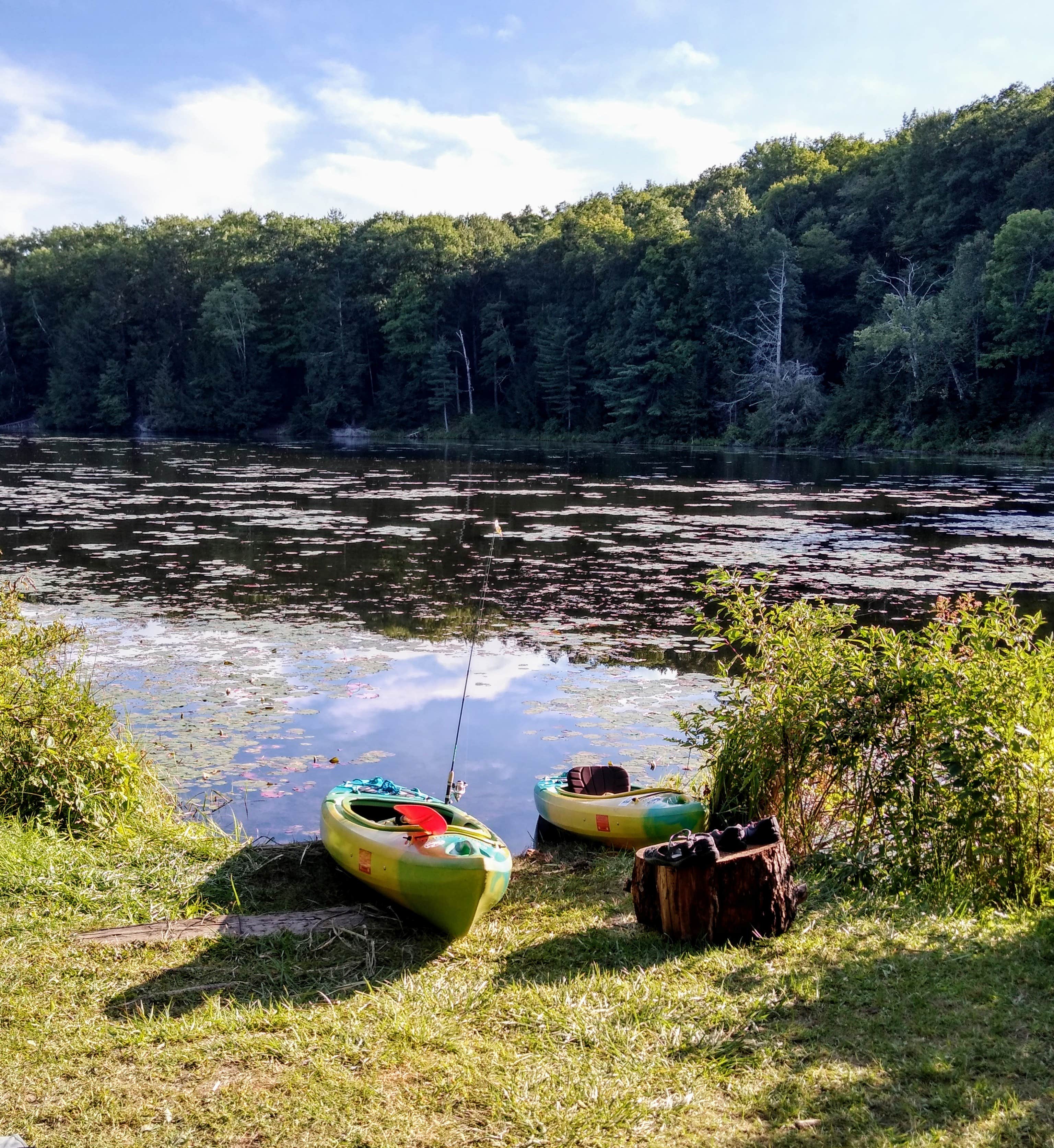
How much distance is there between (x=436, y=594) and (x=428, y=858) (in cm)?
951

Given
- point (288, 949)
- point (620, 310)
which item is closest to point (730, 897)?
point (288, 949)

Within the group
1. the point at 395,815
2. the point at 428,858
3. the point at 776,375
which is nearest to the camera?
the point at 428,858

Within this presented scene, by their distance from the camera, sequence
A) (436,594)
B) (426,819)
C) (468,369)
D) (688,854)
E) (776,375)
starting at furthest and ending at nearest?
(468,369) → (776,375) → (436,594) → (426,819) → (688,854)

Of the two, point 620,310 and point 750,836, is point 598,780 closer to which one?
point 750,836

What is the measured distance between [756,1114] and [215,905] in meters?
3.20

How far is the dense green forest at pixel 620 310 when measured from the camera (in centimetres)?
4294

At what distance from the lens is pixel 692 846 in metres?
4.59

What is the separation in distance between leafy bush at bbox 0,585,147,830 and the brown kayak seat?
116 inches

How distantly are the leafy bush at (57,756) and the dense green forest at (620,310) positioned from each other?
132 feet

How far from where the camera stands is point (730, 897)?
4.57 m

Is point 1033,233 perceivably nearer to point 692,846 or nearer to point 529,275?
point 529,275

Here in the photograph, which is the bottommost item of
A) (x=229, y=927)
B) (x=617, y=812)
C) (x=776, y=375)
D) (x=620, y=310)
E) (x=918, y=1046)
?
(x=229, y=927)

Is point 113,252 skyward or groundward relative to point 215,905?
skyward

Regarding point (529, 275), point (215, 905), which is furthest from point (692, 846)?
point (529, 275)
